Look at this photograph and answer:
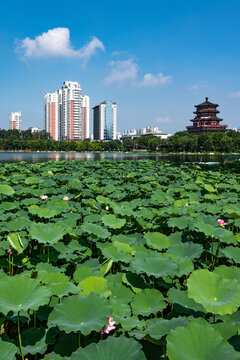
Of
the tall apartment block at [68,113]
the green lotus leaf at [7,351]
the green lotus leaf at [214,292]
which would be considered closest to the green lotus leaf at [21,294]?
the green lotus leaf at [7,351]

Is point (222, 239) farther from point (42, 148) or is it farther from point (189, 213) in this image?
point (42, 148)

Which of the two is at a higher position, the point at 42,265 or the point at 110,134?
the point at 110,134

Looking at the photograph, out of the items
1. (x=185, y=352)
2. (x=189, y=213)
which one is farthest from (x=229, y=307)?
(x=189, y=213)

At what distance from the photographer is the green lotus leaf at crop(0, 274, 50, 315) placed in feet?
3.00

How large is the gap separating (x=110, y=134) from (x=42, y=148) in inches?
1662

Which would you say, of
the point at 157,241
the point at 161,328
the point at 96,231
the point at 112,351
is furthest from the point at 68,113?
the point at 112,351

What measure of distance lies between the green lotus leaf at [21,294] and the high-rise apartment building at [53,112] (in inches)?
4245

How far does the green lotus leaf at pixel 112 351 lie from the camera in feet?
2.23

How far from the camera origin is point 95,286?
1105mm

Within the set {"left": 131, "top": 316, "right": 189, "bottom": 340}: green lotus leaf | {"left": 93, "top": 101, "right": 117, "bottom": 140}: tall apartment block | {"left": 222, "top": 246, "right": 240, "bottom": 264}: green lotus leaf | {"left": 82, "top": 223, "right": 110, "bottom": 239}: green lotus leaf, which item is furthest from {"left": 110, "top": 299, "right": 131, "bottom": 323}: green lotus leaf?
{"left": 93, "top": 101, "right": 117, "bottom": 140}: tall apartment block

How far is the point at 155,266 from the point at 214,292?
0.30 m

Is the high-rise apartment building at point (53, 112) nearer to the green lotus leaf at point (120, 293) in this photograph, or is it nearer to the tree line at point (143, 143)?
the tree line at point (143, 143)

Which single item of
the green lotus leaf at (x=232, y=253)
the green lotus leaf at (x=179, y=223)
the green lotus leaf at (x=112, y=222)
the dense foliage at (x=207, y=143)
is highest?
the dense foliage at (x=207, y=143)

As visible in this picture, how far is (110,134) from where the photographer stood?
360 feet
